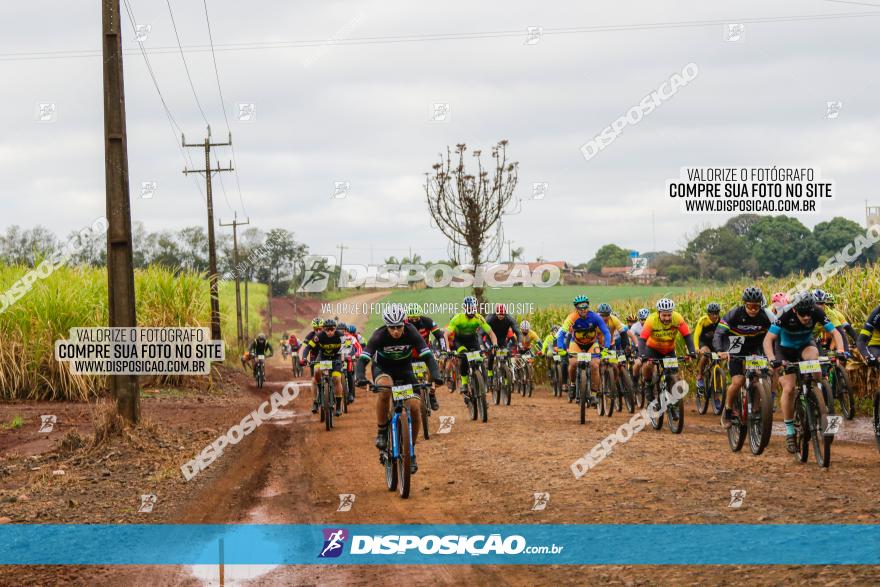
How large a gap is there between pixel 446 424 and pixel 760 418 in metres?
7.65

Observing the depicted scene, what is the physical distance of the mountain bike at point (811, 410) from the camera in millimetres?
11344

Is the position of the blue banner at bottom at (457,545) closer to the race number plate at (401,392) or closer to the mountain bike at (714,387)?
the race number plate at (401,392)

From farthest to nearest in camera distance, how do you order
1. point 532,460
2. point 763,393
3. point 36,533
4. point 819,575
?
point 532,460 → point 763,393 → point 36,533 → point 819,575

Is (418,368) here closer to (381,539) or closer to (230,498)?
(230,498)

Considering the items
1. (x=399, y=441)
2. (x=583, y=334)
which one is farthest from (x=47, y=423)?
(x=583, y=334)

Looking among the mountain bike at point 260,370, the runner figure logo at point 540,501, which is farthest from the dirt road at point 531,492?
the mountain bike at point 260,370

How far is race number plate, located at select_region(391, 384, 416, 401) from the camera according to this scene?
1152 centimetres

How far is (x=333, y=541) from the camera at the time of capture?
894 centimetres

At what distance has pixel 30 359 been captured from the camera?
73.4 ft

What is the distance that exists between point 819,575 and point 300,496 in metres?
6.38

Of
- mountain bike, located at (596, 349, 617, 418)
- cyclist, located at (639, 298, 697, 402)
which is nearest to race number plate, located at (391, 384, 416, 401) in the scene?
cyclist, located at (639, 298, 697, 402)

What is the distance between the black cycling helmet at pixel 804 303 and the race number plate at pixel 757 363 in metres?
1.14

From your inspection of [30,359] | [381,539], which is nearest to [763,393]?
[381,539]

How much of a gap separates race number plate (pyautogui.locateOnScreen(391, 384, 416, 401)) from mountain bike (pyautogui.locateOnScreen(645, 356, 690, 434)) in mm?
6077
